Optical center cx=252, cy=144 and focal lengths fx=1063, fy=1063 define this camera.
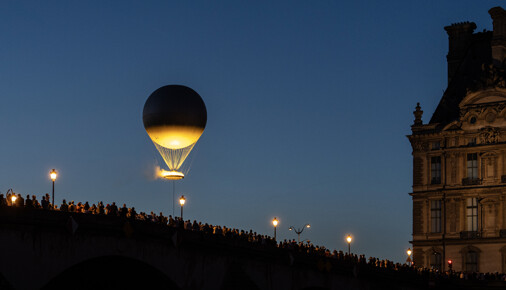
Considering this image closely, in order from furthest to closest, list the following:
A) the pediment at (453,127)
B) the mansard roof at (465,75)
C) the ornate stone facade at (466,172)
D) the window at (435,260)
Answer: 1. the mansard roof at (465,75)
2. the pediment at (453,127)
3. the window at (435,260)
4. the ornate stone facade at (466,172)

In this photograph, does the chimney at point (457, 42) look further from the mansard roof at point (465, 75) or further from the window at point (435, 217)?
the window at point (435, 217)

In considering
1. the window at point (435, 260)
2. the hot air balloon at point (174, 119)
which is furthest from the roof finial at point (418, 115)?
the hot air balloon at point (174, 119)

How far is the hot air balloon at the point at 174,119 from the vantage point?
68.2m

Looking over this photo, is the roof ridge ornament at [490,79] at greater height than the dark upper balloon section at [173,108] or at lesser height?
greater

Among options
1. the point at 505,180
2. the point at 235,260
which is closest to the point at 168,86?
the point at 235,260

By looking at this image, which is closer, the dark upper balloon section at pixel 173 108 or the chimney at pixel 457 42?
the dark upper balloon section at pixel 173 108

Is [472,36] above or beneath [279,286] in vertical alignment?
above

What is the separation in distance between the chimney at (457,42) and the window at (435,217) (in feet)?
52.5

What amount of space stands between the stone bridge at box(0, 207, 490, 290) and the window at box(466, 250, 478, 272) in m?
37.6

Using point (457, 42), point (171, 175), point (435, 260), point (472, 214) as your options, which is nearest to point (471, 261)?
point (435, 260)

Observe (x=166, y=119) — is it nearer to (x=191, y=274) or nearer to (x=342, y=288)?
(x=191, y=274)

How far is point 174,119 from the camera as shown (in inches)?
2687

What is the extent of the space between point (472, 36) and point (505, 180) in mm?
21236

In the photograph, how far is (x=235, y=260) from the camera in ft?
207
